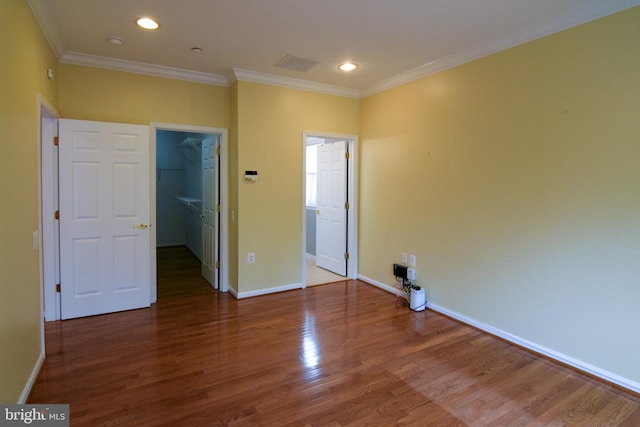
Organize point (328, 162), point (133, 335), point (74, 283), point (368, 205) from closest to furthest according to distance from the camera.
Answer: point (133, 335), point (74, 283), point (368, 205), point (328, 162)

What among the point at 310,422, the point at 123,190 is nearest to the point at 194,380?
the point at 310,422

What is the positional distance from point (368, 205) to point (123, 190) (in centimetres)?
309

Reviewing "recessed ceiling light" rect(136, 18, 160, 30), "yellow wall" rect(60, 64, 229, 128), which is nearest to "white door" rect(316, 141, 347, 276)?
"yellow wall" rect(60, 64, 229, 128)

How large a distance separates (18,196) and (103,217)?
160cm

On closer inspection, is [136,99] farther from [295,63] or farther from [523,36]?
[523,36]

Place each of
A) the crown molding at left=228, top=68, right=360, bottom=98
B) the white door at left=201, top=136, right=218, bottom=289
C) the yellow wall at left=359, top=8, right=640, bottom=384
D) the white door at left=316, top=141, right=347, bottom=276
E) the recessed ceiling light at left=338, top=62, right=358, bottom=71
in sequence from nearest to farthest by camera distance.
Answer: the yellow wall at left=359, top=8, right=640, bottom=384 < the recessed ceiling light at left=338, top=62, right=358, bottom=71 < the crown molding at left=228, top=68, right=360, bottom=98 < the white door at left=201, top=136, right=218, bottom=289 < the white door at left=316, top=141, right=347, bottom=276

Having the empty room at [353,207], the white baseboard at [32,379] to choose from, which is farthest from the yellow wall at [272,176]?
the white baseboard at [32,379]

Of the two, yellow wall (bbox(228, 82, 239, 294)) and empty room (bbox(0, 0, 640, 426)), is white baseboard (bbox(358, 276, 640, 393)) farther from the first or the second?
yellow wall (bbox(228, 82, 239, 294))

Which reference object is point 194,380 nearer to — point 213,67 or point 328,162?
point 213,67

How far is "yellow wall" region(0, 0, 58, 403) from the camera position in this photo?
6.36 ft

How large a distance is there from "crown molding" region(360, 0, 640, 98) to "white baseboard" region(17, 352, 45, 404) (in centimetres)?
445

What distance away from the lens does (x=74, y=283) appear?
3652mm

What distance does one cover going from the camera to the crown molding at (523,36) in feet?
8.21

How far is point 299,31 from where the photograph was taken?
10.1ft
